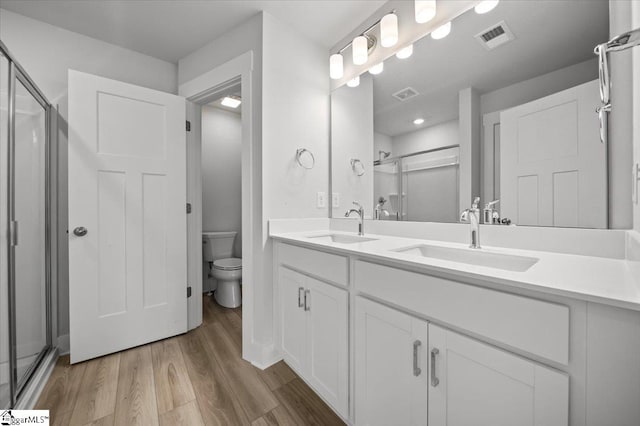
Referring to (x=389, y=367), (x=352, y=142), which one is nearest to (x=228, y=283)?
(x=352, y=142)

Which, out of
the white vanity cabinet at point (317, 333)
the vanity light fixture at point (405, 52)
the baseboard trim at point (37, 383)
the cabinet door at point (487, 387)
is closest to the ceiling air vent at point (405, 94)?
the vanity light fixture at point (405, 52)

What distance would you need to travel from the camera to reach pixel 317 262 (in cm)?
136

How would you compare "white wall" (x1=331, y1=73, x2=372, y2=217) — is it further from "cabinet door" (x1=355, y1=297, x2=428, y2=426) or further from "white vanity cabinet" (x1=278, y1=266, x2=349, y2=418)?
"cabinet door" (x1=355, y1=297, x2=428, y2=426)

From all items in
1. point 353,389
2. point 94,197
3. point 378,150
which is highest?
point 378,150

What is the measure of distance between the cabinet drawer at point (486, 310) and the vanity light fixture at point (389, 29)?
4.73 ft

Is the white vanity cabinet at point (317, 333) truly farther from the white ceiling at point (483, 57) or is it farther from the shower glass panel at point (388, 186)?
the white ceiling at point (483, 57)

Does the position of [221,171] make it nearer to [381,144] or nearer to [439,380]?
[381,144]

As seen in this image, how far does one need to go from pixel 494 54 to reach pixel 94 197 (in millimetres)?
2566

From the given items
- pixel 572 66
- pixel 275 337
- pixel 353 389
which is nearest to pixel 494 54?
pixel 572 66

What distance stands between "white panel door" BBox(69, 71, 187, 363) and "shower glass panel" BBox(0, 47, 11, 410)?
1.51 ft

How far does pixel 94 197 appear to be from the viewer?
186cm

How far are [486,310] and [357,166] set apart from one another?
4.64ft

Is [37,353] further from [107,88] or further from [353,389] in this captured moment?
[353,389]

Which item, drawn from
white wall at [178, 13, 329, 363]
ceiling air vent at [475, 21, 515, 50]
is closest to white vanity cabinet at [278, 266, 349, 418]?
white wall at [178, 13, 329, 363]
